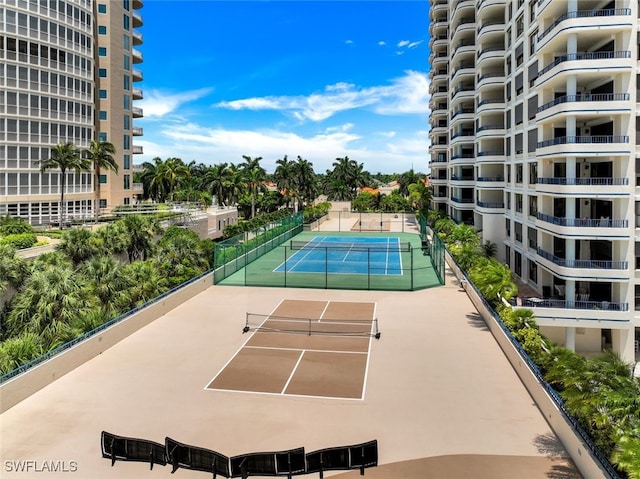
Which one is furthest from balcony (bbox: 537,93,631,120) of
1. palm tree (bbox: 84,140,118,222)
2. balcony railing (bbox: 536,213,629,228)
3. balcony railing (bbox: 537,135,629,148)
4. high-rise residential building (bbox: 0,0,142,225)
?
palm tree (bbox: 84,140,118,222)

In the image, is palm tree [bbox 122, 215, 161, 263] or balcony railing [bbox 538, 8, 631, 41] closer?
balcony railing [bbox 538, 8, 631, 41]

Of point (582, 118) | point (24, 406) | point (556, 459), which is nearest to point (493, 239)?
point (582, 118)

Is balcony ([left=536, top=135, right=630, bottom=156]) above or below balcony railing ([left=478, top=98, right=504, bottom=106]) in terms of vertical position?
below

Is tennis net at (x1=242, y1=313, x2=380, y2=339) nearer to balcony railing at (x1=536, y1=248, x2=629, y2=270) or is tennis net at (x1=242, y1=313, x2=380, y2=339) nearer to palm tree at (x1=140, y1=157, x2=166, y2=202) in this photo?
balcony railing at (x1=536, y1=248, x2=629, y2=270)

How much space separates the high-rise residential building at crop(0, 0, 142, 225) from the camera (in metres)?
46.8

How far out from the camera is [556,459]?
43.0 feet

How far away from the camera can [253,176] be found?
284 feet

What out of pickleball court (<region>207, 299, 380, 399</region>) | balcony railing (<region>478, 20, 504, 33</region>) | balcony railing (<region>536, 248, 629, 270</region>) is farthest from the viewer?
balcony railing (<region>478, 20, 504, 33</region>)

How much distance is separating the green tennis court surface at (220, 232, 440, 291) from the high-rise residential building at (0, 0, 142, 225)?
697 inches

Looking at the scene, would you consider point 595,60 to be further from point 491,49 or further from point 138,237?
point 138,237

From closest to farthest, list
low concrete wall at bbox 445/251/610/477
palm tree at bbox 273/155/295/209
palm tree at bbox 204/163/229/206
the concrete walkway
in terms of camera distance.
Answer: low concrete wall at bbox 445/251/610/477, the concrete walkway, palm tree at bbox 204/163/229/206, palm tree at bbox 273/155/295/209

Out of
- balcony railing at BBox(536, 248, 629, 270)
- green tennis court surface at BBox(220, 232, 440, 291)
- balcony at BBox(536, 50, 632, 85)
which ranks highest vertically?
balcony at BBox(536, 50, 632, 85)

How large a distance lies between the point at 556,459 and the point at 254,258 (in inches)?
1308

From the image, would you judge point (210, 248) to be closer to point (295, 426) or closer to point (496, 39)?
point (295, 426)
